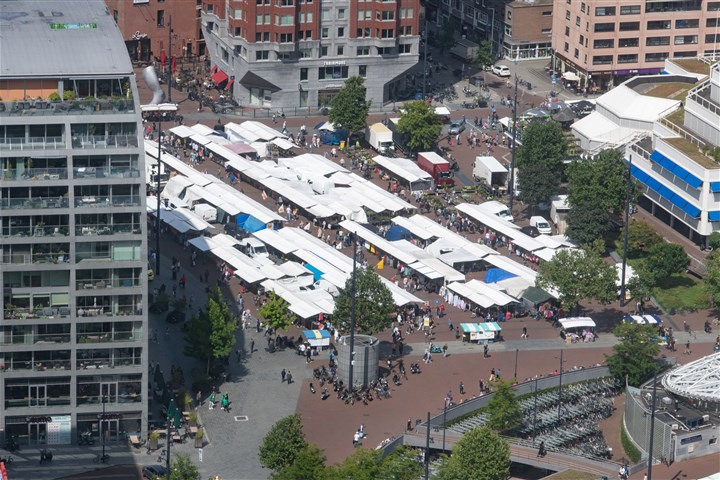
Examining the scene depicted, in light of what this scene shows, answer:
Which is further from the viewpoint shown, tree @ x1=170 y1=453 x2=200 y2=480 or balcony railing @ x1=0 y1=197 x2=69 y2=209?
balcony railing @ x1=0 y1=197 x2=69 y2=209

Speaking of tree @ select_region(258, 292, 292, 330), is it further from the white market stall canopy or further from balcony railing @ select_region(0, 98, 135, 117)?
balcony railing @ select_region(0, 98, 135, 117)

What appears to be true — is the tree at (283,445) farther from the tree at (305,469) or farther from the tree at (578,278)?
the tree at (578,278)

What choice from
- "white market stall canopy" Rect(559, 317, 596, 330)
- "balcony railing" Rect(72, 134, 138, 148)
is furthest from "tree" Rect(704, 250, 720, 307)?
"balcony railing" Rect(72, 134, 138, 148)

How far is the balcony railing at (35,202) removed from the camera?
152 metres

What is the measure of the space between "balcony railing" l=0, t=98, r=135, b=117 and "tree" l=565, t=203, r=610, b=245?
59.9m

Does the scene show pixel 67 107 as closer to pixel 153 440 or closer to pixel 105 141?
pixel 105 141

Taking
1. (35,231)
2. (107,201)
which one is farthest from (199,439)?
(35,231)

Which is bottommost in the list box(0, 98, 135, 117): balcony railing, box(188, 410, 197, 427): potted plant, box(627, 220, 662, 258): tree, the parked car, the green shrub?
the green shrub

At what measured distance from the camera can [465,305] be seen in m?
187

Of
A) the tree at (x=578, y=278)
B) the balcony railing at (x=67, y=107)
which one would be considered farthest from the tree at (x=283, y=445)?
the tree at (x=578, y=278)

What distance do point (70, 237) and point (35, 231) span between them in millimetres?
2692

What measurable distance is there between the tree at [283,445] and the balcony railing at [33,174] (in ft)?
82.4

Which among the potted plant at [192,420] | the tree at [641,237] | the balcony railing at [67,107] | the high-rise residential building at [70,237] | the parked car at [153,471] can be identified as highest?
the balcony railing at [67,107]

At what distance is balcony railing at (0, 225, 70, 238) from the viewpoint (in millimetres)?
152250
